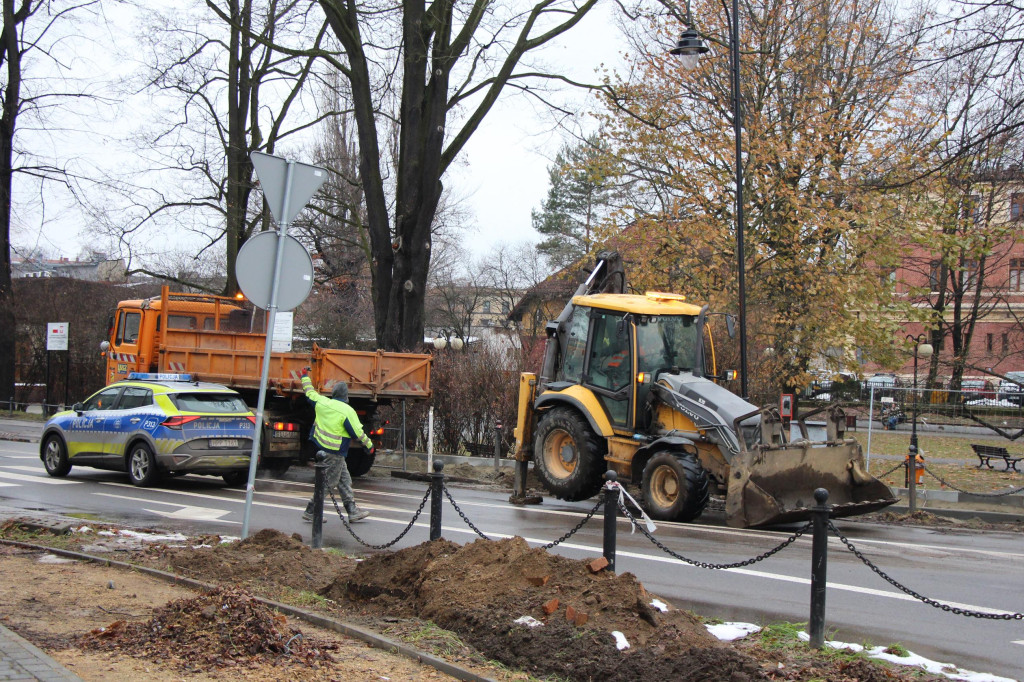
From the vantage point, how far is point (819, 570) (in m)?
6.26

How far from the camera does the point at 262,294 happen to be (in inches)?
338

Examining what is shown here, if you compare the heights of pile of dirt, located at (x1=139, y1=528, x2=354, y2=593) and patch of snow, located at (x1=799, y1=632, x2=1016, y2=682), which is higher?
patch of snow, located at (x1=799, y1=632, x2=1016, y2=682)

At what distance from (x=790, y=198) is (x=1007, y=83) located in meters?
12.7

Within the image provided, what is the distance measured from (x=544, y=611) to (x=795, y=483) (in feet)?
23.0

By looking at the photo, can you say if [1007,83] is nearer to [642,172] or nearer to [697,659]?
[697,659]

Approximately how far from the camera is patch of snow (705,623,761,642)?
644cm

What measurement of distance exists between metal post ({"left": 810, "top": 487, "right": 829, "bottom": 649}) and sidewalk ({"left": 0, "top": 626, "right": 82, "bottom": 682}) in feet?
14.2

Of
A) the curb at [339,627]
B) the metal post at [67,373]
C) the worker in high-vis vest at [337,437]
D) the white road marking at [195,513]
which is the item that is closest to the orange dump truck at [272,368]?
the white road marking at [195,513]

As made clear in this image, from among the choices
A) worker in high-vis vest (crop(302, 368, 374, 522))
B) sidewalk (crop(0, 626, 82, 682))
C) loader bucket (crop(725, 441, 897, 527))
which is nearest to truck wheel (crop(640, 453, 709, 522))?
loader bucket (crop(725, 441, 897, 527))

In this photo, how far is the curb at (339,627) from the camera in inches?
222

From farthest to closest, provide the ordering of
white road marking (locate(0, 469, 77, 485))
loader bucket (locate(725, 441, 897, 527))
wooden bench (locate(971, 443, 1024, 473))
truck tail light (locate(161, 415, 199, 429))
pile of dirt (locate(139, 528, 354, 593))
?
1. wooden bench (locate(971, 443, 1024, 473))
2. white road marking (locate(0, 469, 77, 485))
3. truck tail light (locate(161, 415, 199, 429))
4. loader bucket (locate(725, 441, 897, 527))
5. pile of dirt (locate(139, 528, 354, 593))

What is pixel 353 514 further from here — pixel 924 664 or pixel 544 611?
pixel 924 664

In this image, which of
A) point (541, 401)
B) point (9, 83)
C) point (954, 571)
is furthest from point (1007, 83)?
point (9, 83)

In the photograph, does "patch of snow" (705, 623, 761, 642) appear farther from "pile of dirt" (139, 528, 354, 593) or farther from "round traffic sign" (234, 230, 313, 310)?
"round traffic sign" (234, 230, 313, 310)
